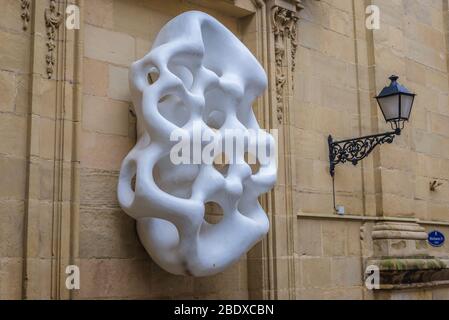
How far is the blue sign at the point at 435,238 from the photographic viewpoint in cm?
812

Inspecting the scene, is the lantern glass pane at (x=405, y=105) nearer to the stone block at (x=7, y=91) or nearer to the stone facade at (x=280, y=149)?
the stone facade at (x=280, y=149)

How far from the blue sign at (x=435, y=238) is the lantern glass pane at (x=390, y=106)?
206 centimetres

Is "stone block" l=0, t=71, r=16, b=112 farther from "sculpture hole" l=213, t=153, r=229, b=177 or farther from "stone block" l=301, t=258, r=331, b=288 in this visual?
"stone block" l=301, t=258, r=331, b=288

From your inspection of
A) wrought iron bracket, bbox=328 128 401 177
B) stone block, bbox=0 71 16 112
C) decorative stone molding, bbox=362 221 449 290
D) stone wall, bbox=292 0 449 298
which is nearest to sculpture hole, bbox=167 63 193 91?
stone block, bbox=0 71 16 112

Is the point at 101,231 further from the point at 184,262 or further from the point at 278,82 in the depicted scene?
the point at 278,82

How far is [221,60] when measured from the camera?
5621 millimetres

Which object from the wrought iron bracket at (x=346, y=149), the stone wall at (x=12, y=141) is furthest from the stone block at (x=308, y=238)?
the stone wall at (x=12, y=141)

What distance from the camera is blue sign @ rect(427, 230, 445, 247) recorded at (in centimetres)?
812

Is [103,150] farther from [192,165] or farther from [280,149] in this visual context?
[280,149]

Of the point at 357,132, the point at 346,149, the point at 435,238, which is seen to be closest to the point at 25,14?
the point at 346,149

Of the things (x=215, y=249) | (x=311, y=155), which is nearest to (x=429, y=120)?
(x=311, y=155)

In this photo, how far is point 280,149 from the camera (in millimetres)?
6516

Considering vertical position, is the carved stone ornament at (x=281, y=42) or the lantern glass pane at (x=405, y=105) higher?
the carved stone ornament at (x=281, y=42)

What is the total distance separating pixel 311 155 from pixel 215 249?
2.07 metres
